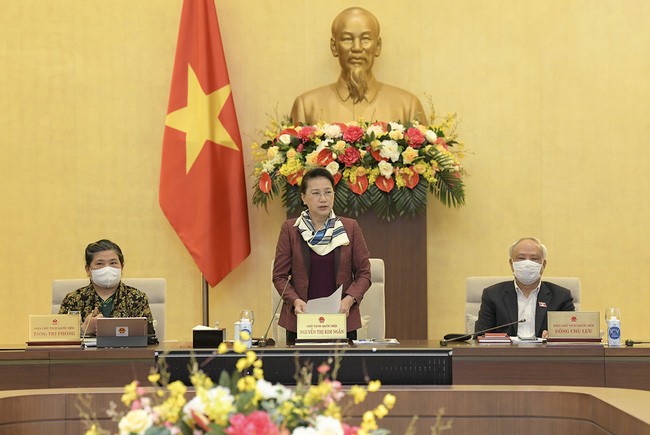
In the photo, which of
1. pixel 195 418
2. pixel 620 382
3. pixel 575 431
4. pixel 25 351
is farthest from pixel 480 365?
pixel 195 418

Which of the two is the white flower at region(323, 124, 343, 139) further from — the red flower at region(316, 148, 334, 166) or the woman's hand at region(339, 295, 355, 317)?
the woman's hand at region(339, 295, 355, 317)

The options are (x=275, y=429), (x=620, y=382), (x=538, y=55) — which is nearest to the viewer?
(x=275, y=429)

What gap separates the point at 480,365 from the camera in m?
4.06

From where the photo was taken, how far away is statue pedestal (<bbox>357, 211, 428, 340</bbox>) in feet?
21.0

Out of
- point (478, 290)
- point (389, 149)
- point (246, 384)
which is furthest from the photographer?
point (389, 149)

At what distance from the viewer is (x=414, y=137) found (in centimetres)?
597

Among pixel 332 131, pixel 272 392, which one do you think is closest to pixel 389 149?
pixel 332 131

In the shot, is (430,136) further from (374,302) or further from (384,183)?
(374,302)

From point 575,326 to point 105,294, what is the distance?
211cm

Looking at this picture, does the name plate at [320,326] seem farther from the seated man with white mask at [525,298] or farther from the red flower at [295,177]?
the red flower at [295,177]

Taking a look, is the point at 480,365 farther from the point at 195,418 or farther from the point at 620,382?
the point at 195,418

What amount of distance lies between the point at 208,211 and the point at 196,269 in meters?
0.58

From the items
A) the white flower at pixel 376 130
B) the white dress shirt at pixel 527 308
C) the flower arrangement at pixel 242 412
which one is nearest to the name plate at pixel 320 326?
the white dress shirt at pixel 527 308

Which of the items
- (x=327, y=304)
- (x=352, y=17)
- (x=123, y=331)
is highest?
(x=352, y=17)
